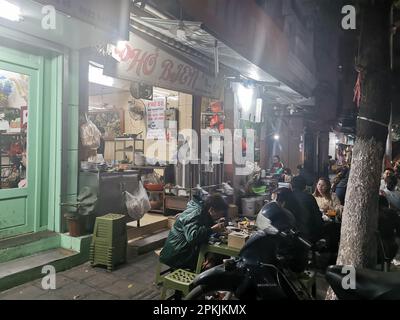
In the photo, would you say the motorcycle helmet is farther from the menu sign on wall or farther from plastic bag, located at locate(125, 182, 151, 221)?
the menu sign on wall

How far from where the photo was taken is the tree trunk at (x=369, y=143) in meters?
4.06

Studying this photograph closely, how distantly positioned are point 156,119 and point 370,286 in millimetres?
8908

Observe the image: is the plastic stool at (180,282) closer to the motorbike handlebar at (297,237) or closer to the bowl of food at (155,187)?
the motorbike handlebar at (297,237)

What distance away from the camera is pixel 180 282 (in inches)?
149

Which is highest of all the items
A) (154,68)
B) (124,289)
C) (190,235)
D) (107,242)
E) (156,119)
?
(154,68)

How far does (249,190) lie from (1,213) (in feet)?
25.2

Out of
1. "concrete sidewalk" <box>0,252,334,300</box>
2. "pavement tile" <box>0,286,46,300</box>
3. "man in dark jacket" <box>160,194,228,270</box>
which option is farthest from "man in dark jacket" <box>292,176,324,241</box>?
"pavement tile" <box>0,286,46,300</box>

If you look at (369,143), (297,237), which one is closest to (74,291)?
(297,237)

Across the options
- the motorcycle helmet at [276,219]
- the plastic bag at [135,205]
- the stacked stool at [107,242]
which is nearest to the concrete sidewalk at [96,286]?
the stacked stool at [107,242]

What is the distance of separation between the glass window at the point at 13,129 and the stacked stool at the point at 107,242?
5.68ft

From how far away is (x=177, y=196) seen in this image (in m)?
8.81

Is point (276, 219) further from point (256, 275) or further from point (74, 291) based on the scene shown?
point (74, 291)
